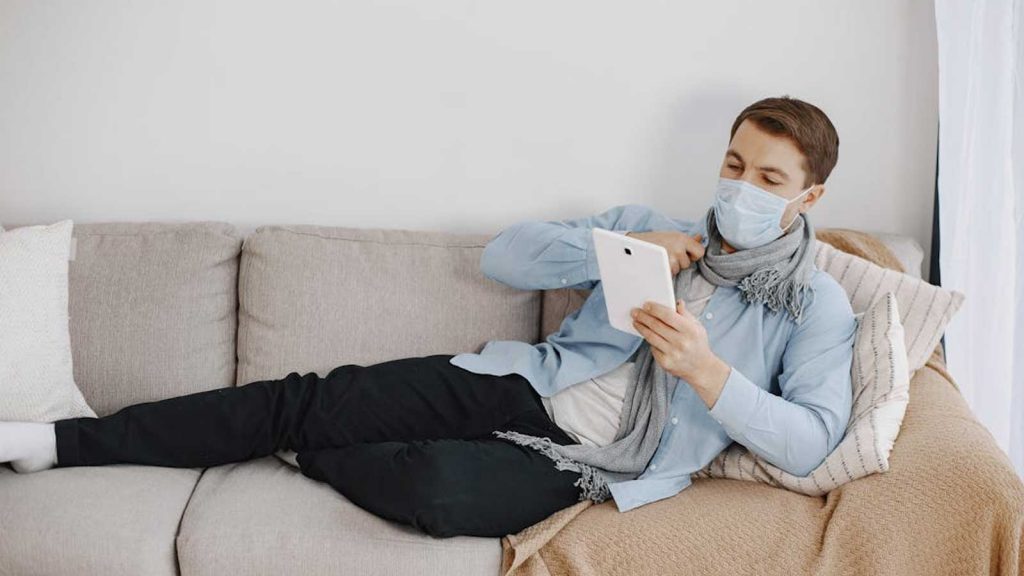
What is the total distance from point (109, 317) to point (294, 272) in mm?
391

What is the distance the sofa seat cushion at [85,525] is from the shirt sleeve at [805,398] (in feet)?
3.21

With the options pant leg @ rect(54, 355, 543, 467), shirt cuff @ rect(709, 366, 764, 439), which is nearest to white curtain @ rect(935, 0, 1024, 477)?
shirt cuff @ rect(709, 366, 764, 439)

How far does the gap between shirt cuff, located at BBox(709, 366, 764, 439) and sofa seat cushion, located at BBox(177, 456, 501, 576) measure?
1.48ft

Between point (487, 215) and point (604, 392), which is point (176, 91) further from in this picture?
point (604, 392)

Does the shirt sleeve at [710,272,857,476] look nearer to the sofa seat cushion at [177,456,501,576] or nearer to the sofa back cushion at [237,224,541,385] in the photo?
the sofa seat cushion at [177,456,501,576]

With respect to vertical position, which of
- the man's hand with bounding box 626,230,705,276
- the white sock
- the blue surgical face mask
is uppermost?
the blue surgical face mask

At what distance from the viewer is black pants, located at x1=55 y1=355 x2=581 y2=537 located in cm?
167

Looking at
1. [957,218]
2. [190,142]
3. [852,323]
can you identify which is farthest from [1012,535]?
[190,142]

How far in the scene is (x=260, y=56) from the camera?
228 cm

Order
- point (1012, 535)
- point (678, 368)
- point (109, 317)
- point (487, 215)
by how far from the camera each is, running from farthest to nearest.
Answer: point (487, 215), point (109, 317), point (678, 368), point (1012, 535)

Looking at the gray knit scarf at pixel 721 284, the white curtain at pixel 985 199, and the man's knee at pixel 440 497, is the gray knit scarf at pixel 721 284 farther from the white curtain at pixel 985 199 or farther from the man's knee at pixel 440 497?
the white curtain at pixel 985 199

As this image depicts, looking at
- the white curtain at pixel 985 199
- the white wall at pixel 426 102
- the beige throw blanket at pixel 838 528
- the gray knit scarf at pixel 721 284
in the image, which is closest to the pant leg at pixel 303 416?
the gray knit scarf at pixel 721 284

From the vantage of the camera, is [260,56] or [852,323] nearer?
[852,323]

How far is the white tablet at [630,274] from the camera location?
163 centimetres
